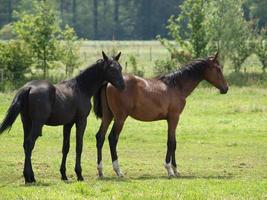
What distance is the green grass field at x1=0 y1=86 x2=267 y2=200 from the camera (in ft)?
34.9

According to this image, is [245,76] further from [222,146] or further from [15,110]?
[15,110]

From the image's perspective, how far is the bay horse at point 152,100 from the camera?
568 inches

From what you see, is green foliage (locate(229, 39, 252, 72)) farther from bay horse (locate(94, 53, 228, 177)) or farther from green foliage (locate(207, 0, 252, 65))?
bay horse (locate(94, 53, 228, 177))

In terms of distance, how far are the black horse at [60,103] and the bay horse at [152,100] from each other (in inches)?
36.1

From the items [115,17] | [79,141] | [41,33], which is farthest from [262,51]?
[115,17]

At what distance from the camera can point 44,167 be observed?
1520 cm

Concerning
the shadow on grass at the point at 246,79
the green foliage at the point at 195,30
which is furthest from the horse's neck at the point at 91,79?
the green foliage at the point at 195,30

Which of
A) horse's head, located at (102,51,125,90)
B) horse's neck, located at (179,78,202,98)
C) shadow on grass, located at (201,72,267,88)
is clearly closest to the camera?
horse's head, located at (102,51,125,90)

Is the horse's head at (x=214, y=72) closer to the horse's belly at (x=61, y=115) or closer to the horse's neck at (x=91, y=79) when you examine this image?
the horse's neck at (x=91, y=79)

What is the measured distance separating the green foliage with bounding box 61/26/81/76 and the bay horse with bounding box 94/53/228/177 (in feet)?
88.4

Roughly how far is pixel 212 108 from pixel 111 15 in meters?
93.4

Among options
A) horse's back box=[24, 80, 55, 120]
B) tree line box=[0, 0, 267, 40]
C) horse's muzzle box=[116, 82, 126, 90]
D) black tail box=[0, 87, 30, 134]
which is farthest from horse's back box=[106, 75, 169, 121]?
tree line box=[0, 0, 267, 40]

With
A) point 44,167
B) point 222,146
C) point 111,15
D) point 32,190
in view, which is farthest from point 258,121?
point 111,15

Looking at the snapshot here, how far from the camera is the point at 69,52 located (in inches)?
1694
